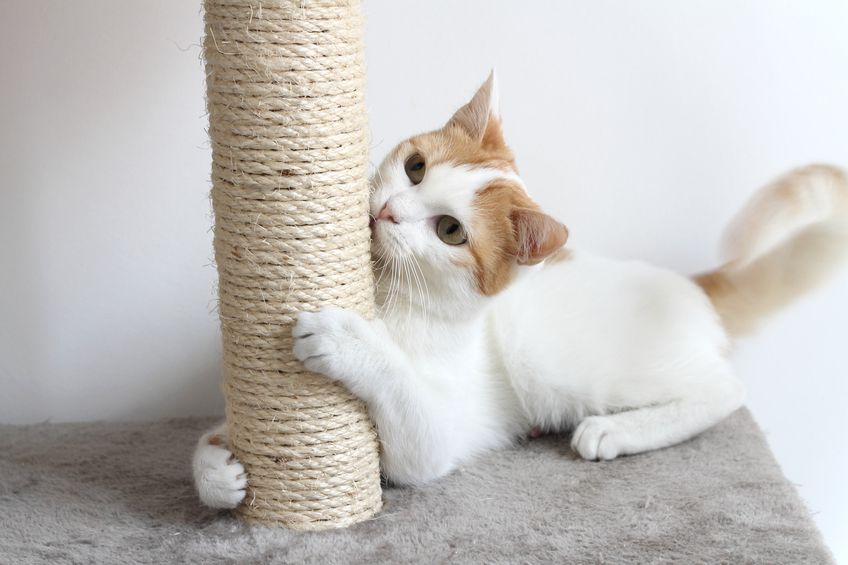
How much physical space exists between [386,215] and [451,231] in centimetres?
8

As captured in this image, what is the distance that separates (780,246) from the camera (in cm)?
148

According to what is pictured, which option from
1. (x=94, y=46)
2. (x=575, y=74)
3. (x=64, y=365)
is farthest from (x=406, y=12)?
(x=64, y=365)

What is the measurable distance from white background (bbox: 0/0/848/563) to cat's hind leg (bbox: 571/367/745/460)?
1.06ft

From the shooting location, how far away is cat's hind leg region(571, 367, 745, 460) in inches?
52.8

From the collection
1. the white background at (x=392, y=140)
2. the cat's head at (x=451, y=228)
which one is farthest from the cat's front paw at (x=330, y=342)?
the white background at (x=392, y=140)

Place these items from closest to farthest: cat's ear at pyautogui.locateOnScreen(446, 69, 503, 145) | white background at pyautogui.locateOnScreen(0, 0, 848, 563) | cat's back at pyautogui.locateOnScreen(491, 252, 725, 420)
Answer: cat's ear at pyautogui.locateOnScreen(446, 69, 503, 145) < cat's back at pyautogui.locateOnScreen(491, 252, 725, 420) < white background at pyautogui.locateOnScreen(0, 0, 848, 563)

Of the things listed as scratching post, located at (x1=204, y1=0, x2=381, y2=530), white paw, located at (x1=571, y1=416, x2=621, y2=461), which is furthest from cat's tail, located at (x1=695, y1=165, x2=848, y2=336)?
scratching post, located at (x1=204, y1=0, x2=381, y2=530)

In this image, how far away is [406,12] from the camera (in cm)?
157

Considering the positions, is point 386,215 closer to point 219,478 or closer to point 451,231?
point 451,231

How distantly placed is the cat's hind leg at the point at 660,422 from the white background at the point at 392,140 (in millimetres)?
324

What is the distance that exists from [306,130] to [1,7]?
78 cm

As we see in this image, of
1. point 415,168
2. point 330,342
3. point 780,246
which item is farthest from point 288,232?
point 780,246

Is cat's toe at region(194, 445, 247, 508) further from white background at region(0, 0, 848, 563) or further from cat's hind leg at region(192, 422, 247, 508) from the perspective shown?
white background at region(0, 0, 848, 563)

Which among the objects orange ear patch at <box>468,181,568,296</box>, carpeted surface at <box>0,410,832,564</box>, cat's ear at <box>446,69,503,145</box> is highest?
cat's ear at <box>446,69,503,145</box>
